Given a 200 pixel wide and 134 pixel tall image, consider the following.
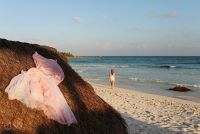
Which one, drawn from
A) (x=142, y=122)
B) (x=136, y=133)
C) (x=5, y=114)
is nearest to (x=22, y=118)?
(x=5, y=114)

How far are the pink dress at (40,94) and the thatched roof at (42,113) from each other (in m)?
0.09

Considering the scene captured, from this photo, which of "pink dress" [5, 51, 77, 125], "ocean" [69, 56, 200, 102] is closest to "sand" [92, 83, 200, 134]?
"pink dress" [5, 51, 77, 125]

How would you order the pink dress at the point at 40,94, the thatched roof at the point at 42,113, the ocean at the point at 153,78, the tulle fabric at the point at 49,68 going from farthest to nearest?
the ocean at the point at 153,78 < the tulle fabric at the point at 49,68 < the pink dress at the point at 40,94 < the thatched roof at the point at 42,113

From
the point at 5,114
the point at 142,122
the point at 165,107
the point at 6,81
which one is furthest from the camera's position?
the point at 165,107

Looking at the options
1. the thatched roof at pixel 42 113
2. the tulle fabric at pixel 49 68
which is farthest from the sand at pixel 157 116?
the tulle fabric at pixel 49 68

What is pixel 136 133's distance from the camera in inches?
365

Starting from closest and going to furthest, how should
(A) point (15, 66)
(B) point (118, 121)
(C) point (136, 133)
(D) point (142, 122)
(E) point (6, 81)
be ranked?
(E) point (6, 81), (A) point (15, 66), (B) point (118, 121), (C) point (136, 133), (D) point (142, 122)

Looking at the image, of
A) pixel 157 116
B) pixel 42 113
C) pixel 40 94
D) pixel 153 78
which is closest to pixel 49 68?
pixel 40 94

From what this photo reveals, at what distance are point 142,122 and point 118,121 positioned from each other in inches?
171

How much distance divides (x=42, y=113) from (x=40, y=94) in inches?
11.6

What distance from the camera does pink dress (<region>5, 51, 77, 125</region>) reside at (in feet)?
17.8

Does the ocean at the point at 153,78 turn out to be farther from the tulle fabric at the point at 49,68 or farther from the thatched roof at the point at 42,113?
the tulle fabric at the point at 49,68

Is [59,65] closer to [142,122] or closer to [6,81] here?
[6,81]

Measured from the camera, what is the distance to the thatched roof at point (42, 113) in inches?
205
